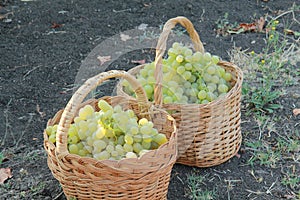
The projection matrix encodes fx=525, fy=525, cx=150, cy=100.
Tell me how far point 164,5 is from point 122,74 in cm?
222

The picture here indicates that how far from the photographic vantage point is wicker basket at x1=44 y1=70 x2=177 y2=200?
1.84 m

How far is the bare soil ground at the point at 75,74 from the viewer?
239 centimetres

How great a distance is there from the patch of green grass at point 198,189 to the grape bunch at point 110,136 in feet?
1.19

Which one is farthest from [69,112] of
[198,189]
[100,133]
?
[198,189]

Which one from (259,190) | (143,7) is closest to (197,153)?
(259,190)

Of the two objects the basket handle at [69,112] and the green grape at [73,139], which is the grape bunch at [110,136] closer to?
the green grape at [73,139]

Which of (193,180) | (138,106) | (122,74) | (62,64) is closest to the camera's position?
(122,74)

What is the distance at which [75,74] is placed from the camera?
10.9 feet

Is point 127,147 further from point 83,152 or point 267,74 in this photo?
point 267,74

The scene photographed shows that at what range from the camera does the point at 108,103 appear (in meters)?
2.29

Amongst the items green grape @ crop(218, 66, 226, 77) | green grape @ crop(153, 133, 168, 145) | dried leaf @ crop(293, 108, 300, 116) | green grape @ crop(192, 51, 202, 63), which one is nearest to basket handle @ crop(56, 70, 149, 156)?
green grape @ crop(153, 133, 168, 145)

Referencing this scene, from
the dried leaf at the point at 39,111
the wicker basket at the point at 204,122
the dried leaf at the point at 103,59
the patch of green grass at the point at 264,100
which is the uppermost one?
the wicker basket at the point at 204,122

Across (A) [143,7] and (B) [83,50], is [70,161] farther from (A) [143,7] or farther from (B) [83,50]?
(A) [143,7]

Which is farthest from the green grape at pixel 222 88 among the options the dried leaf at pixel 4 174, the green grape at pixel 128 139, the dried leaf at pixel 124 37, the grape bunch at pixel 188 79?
the dried leaf at pixel 124 37
